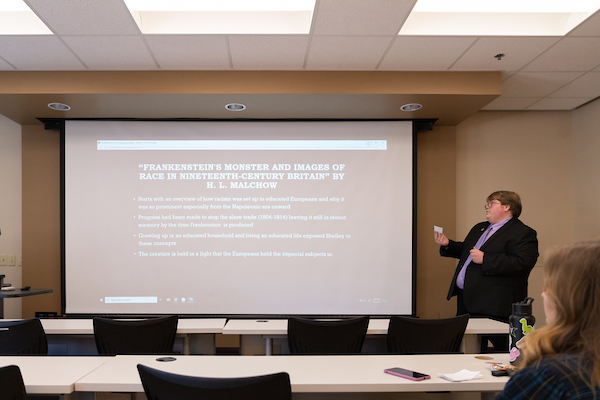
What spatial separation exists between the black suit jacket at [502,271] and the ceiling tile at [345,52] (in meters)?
1.77

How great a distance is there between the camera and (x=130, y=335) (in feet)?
8.97

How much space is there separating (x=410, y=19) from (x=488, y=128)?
2443mm

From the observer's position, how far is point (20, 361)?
6.95 ft

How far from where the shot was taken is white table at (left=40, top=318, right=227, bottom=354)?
2.95 metres

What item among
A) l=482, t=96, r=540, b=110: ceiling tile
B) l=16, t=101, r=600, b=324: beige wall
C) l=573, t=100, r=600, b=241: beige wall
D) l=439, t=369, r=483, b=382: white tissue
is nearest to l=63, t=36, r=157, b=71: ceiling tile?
l=16, t=101, r=600, b=324: beige wall

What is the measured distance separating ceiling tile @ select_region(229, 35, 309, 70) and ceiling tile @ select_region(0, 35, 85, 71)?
1320 mm

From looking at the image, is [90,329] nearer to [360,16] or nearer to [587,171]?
[360,16]

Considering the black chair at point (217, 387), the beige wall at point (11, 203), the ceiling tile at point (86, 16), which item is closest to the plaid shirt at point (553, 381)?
the black chair at point (217, 387)

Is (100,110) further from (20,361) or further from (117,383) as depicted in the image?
(117,383)

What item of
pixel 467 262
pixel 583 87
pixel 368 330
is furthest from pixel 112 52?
pixel 583 87

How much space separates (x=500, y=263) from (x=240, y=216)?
2547 millimetres

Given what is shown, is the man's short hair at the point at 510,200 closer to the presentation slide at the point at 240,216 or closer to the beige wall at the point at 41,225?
the presentation slide at the point at 240,216

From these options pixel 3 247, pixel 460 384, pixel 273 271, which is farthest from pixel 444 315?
pixel 3 247

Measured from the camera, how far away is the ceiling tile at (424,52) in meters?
3.38
